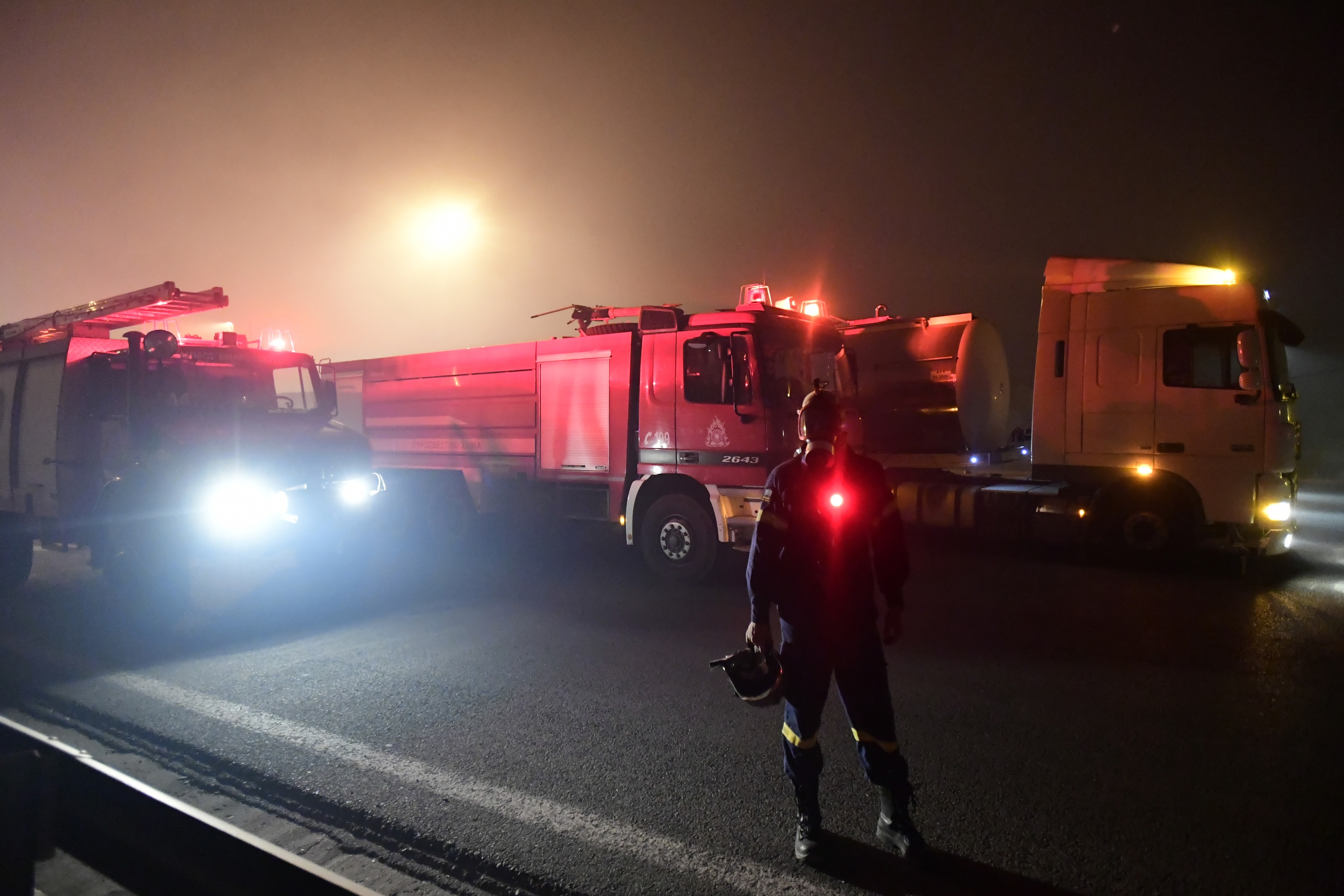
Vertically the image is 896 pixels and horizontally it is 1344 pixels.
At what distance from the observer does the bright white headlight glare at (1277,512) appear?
822 cm

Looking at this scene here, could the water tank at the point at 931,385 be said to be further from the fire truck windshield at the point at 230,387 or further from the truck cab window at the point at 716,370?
the fire truck windshield at the point at 230,387

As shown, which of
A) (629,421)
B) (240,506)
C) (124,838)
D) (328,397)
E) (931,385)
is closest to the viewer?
(124,838)

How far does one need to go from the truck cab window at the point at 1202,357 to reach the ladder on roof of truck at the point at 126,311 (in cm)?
1032

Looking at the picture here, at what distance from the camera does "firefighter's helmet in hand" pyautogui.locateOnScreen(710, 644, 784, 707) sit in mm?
3281

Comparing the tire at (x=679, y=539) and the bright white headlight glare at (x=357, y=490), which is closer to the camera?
the tire at (x=679, y=539)

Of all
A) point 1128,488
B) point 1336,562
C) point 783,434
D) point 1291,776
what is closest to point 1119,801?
point 1291,776

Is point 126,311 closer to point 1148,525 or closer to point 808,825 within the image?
point 808,825

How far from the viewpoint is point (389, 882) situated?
304 centimetres

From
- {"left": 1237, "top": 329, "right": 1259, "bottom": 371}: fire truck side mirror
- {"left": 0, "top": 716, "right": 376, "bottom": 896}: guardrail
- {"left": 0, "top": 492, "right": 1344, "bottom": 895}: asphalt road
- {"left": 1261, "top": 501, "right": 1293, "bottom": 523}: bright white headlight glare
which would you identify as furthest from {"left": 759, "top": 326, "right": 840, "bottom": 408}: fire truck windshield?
{"left": 0, "top": 716, "right": 376, "bottom": 896}: guardrail

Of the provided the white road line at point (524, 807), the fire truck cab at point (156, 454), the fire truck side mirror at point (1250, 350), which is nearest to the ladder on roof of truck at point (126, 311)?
the fire truck cab at point (156, 454)

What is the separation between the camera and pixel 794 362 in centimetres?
828

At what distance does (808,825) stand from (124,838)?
2476 mm

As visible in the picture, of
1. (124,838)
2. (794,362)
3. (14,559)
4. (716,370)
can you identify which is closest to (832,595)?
(124,838)

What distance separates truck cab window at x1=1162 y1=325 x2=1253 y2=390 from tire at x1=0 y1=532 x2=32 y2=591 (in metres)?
12.5
